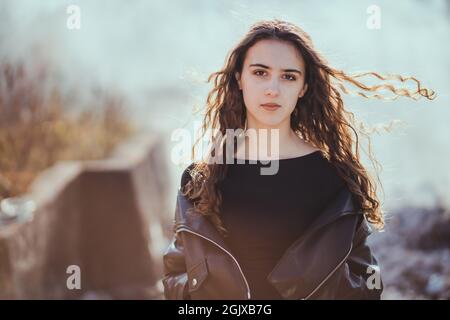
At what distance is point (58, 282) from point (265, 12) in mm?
3063

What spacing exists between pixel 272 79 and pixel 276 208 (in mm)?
427

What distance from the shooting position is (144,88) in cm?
768

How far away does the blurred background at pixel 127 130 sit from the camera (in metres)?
5.26

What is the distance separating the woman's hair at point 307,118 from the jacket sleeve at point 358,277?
0.37 feet

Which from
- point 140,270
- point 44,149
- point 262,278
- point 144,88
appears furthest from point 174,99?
point 262,278

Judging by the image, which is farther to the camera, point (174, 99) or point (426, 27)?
point (174, 99)

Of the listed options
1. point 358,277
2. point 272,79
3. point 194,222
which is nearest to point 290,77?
point 272,79

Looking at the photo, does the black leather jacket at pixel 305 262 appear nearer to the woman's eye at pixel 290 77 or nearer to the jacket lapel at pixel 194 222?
the jacket lapel at pixel 194 222

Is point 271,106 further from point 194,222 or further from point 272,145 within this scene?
Result: point 194,222

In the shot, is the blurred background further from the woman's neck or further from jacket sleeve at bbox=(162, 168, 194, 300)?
jacket sleeve at bbox=(162, 168, 194, 300)

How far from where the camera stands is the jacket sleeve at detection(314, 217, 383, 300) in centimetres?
248

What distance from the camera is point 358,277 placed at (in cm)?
254

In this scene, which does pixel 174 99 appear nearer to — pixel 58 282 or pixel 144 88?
pixel 144 88

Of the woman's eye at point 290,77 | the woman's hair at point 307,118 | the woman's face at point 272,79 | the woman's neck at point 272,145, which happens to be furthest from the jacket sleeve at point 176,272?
the woman's eye at point 290,77
